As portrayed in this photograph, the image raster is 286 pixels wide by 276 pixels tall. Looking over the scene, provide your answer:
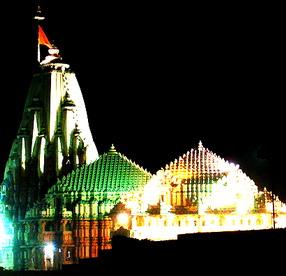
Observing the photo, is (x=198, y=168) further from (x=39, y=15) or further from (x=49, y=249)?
(x=39, y=15)

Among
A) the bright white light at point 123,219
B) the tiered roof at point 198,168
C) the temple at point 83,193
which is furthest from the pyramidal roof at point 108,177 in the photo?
the tiered roof at point 198,168

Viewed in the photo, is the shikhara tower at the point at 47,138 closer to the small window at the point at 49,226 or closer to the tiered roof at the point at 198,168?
the small window at the point at 49,226

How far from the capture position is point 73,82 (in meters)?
89.6

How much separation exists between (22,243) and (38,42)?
17487 mm

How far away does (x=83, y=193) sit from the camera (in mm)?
79375

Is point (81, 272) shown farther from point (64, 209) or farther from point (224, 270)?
point (64, 209)

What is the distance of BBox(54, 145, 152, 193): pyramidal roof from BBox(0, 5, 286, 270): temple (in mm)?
72

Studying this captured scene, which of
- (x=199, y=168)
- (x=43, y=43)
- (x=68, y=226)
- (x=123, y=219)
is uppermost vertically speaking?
(x=43, y=43)

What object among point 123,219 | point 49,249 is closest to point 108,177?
point 49,249

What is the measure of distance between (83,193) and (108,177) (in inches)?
83.8

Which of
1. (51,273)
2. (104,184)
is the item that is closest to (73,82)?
(104,184)

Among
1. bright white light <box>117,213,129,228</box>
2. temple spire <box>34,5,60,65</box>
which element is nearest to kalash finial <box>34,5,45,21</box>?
temple spire <box>34,5,60,65</box>

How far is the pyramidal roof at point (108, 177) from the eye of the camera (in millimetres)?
78875

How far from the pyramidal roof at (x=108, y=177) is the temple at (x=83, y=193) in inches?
2.8
